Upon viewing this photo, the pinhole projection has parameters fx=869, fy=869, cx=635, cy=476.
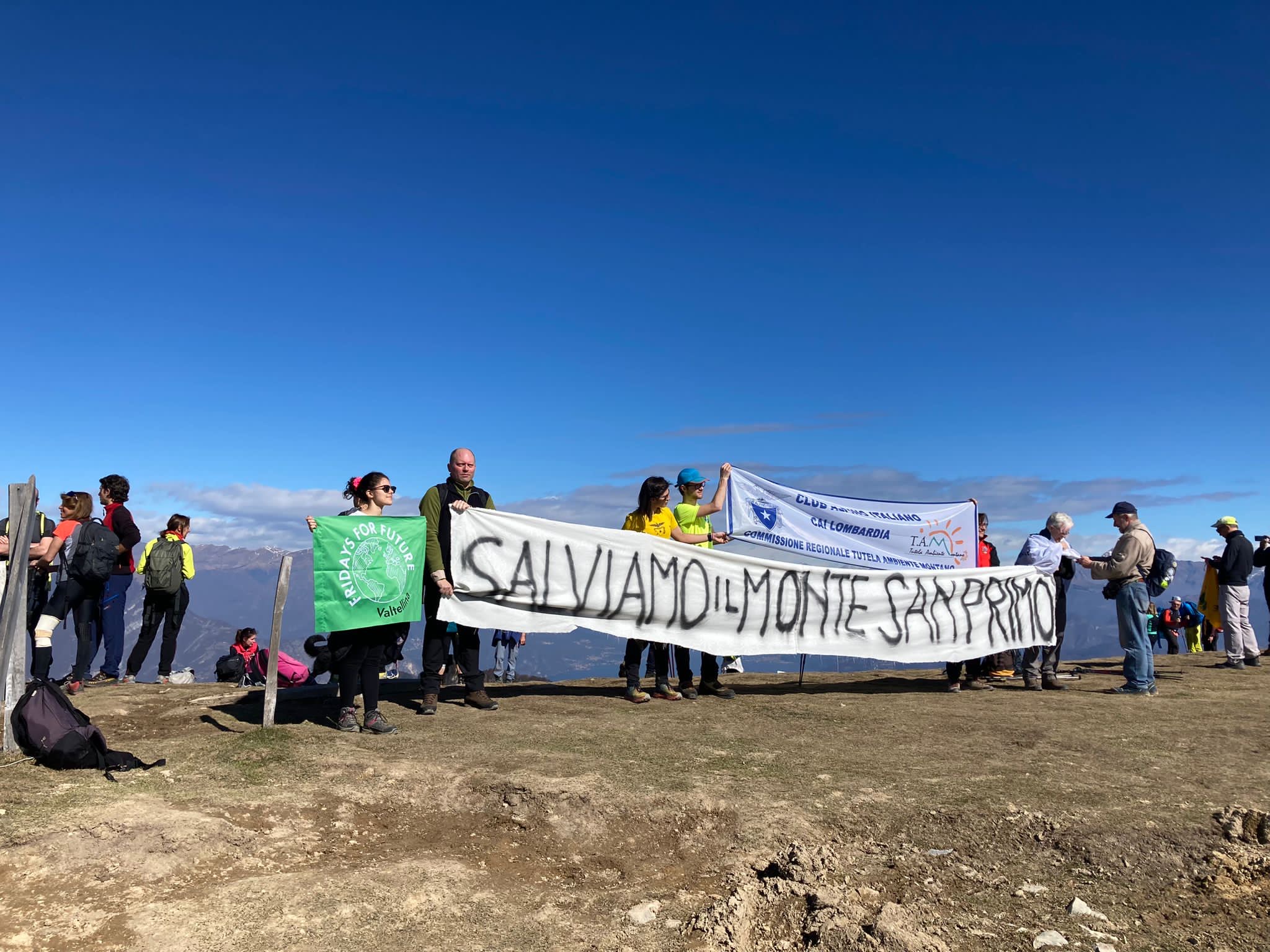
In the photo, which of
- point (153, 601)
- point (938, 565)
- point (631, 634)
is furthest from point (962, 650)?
point (153, 601)

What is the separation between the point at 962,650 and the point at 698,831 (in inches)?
255

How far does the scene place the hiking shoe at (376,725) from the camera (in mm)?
7051

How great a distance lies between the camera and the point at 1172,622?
71.6 ft

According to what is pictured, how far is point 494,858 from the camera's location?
481 centimetres

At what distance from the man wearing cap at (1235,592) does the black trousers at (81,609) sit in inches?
601

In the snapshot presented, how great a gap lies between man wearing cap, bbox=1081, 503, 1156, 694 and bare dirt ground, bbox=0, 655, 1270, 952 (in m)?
2.07

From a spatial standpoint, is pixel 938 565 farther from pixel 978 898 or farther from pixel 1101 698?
pixel 978 898

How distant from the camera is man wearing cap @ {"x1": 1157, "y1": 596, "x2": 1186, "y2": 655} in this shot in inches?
842

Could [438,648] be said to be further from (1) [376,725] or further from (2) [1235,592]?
(2) [1235,592]

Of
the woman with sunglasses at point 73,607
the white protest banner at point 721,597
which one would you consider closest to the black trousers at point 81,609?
the woman with sunglasses at point 73,607

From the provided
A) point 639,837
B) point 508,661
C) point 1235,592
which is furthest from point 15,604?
point 1235,592

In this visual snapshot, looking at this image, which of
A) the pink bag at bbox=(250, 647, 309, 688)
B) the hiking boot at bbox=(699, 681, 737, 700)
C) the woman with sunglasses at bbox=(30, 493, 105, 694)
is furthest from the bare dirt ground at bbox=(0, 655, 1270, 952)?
the pink bag at bbox=(250, 647, 309, 688)

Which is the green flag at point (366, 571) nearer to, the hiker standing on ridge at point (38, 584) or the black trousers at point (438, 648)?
the black trousers at point (438, 648)

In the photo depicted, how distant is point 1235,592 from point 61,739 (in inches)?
579
